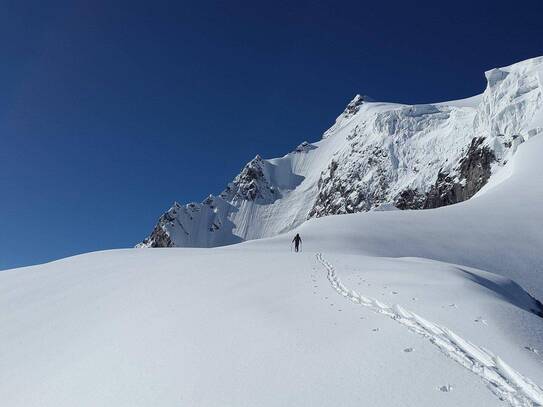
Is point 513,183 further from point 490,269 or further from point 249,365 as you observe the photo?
point 249,365

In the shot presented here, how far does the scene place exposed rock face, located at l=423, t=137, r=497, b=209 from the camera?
9695 cm

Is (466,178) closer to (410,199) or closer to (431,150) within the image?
(410,199)

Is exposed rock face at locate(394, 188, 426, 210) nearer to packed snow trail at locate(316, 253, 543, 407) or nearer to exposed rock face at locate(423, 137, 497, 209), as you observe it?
exposed rock face at locate(423, 137, 497, 209)

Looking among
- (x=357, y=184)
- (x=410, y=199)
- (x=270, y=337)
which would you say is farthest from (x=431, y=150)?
(x=270, y=337)

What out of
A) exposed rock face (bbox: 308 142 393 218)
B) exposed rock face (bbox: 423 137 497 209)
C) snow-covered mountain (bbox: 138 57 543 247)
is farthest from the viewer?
exposed rock face (bbox: 308 142 393 218)

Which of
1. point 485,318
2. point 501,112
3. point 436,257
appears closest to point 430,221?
point 436,257

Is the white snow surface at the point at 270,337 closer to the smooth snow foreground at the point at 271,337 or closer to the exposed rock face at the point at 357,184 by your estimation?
the smooth snow foreground at the point at 271,337

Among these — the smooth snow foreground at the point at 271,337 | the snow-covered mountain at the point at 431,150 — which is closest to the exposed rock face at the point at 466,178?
the snow-covered mountain at the point at 431,150

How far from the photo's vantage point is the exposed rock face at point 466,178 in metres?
96.9

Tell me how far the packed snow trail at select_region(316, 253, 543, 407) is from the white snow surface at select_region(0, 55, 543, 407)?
0.08 ft

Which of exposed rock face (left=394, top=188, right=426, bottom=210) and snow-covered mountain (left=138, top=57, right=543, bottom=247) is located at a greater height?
snow-covered mountain (left=138, top=57, right=543, bottom=247)

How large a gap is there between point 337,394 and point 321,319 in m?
3.47

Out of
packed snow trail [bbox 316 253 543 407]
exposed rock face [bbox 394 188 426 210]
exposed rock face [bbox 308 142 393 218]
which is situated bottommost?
packed snow trail [bbox 316 253 543 407]

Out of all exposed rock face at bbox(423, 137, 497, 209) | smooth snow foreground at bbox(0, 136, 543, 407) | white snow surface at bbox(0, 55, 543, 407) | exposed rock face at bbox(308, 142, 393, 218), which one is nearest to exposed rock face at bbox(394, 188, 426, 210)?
exposed rock face at bbox(423, 137, 497, 209)
